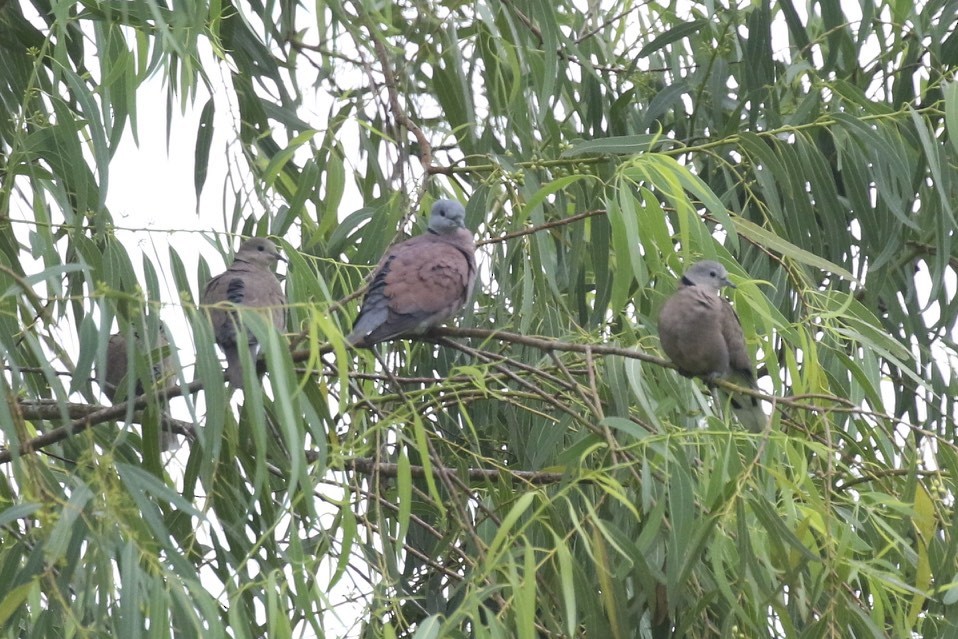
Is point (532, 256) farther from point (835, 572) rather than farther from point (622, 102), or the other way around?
point (835, 572)

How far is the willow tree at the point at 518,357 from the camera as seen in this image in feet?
6.40

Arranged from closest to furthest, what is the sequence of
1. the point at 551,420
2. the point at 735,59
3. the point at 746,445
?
the point at 746,445, the point at 551,420, the point at 735,59

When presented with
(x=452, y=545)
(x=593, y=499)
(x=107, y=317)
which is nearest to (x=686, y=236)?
(x=593, y=499)

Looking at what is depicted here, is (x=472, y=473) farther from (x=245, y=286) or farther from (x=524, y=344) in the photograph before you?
(x=245, y=286)

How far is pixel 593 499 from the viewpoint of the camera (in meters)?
2.49

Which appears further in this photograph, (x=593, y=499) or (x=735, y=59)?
(x=735, y=59)

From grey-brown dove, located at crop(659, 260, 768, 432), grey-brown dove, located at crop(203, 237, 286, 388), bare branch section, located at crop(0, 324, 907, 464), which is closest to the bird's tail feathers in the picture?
grey-brown dove, located at crop(659, 260, 768, 432)

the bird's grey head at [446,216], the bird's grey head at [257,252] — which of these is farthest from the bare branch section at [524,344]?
the bird's grey head at [257,252]

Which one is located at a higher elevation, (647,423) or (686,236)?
(686,236)

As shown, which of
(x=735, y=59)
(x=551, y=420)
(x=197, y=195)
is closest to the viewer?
(x=551, y=420)

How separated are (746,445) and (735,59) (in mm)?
1415

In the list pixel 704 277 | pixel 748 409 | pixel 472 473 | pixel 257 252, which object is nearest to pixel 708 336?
pixel 704 277

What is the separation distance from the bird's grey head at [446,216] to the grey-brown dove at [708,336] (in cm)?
55

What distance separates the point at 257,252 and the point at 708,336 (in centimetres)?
114
